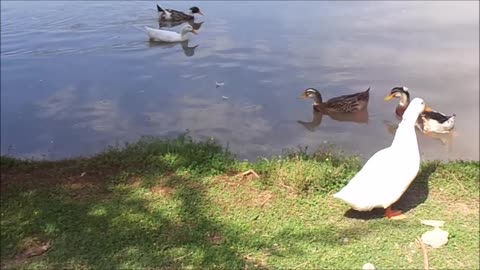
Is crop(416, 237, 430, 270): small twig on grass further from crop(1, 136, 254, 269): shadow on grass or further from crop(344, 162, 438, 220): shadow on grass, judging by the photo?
crop(1, 136, 254, 269): shadow on grass

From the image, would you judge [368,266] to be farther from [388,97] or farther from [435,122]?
[388,97]

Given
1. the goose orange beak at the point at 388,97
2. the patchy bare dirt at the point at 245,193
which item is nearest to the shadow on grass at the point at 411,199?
the patchy bare dirt at the point at 245,193

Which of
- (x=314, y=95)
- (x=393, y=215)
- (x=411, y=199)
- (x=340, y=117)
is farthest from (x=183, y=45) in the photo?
(x=393, y=215)

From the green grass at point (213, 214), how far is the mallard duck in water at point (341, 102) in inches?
74.9

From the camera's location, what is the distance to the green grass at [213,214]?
3.71 metres

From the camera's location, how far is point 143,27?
10.7 metres

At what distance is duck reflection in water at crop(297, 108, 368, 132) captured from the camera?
7.04m

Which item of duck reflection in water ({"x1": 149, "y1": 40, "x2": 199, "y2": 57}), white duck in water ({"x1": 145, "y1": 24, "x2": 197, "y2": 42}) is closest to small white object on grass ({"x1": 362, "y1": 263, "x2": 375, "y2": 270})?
duck reflection in water ({"x1": 149, "y1": 40, "x2": 199, "y2": 57})

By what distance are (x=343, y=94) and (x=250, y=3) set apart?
442 centimetres

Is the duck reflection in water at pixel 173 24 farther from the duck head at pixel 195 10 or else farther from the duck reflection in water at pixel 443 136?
the duck reflection in water at pixel 443 136

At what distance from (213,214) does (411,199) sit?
143cm

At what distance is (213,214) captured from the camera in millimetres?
4262

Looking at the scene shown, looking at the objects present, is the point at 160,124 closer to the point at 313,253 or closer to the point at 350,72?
the point at 350,72

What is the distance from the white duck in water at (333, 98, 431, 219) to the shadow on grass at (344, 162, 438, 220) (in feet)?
0.35
